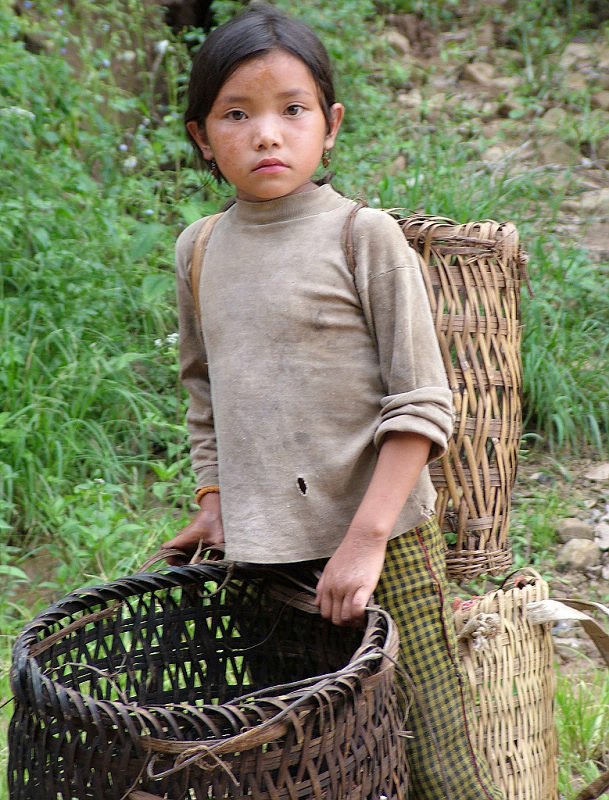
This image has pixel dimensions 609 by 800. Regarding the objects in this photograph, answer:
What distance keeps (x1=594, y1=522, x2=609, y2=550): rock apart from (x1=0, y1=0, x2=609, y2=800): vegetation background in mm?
127

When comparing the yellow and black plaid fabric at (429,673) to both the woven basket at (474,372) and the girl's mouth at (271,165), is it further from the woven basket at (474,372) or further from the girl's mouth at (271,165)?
the girl's mouth at (271,165)

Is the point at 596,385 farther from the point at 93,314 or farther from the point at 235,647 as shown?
the point at 235,647

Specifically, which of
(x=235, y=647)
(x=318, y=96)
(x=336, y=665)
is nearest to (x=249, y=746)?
(x=336, y=665)

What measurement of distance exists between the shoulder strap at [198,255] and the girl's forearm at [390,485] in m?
0.54

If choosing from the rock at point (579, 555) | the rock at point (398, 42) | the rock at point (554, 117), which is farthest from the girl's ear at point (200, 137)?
the rock at point (398, 42)

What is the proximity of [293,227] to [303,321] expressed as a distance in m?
0.19

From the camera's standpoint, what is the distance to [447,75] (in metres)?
6.11

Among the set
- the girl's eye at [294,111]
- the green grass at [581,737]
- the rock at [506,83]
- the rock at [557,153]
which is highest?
the rock at [506,83]

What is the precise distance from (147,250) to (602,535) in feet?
6.67

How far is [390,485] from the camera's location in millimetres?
1646

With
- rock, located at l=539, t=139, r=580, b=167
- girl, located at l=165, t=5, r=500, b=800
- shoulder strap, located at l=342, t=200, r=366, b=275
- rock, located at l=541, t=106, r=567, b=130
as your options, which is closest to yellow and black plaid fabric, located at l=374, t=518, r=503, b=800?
girl, located at l=165, t=5, r=500, b=800

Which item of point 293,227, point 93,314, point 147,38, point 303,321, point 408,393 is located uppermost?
point 147,38

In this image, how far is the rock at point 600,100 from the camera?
5.64 metres

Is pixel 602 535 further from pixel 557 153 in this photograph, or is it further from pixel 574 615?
pixel 557 153
